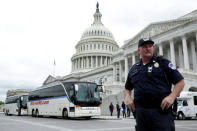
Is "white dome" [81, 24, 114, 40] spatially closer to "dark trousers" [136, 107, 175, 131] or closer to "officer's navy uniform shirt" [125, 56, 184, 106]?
Answer: "officer's navy uniform shirt" [125, 56, 184, 106]

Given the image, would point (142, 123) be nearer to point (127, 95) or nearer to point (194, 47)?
point (127, 95)

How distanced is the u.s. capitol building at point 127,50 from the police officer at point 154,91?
3032cm

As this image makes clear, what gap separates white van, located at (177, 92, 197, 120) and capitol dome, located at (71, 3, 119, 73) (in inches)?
2835

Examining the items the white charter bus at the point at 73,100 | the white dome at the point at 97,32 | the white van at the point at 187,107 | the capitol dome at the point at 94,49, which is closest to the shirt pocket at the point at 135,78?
the white charter bus at the point at 73,100

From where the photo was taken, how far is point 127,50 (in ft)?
176

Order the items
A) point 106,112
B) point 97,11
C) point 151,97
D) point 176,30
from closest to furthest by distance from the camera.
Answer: point 151,97 < point 106,112 < point 176,30 < point 97,11

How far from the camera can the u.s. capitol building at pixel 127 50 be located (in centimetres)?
3867

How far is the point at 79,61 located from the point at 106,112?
70.7m

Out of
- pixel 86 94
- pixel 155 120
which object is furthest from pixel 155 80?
pixel 86 94

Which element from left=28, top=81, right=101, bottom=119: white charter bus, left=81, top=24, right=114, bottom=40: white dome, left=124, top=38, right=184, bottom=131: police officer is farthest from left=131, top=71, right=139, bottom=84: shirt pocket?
left=81, top=24, right=114, bottom=40: white dome

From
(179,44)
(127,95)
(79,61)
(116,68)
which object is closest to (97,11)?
(79,61)

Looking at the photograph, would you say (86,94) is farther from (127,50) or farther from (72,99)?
(127,50)

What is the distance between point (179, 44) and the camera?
44219 mm

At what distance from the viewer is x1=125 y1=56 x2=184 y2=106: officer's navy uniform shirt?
10.6 ft
